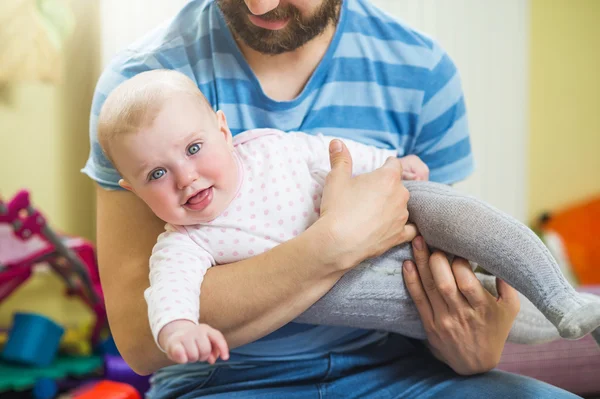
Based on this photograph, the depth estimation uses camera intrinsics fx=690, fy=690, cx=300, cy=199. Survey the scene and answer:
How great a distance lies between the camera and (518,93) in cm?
283

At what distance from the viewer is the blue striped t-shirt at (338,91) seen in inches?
47.1

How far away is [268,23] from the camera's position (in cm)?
114

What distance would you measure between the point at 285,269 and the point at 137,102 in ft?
1.05

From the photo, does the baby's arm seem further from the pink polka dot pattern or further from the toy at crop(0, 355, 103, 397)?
the toy at crop(0, 355, 103, 397)

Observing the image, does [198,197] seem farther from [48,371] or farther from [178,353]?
[48,371]

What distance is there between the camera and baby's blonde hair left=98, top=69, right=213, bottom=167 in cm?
98

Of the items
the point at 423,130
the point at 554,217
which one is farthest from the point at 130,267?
the point at 554,217

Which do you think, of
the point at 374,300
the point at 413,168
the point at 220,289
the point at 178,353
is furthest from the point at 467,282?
the point at 178,353

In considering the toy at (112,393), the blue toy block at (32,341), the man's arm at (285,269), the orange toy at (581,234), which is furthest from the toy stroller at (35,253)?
the orange toy at (581,234)

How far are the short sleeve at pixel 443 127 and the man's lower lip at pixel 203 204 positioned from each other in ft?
1.55

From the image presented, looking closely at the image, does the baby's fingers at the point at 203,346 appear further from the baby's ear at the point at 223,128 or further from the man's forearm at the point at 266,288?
the baby's ear at the point at 223,128

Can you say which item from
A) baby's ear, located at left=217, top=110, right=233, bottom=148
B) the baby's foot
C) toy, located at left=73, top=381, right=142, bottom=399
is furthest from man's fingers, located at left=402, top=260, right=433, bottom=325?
toy, located at left=73, top=381, right=142, bottom=399

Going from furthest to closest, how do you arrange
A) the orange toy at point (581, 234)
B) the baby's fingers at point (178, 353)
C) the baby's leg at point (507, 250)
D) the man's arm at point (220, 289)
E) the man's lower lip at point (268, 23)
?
the orange toy at point (581, 234) → the man's lower lip at point (268, 23) → the man's arm at point (220, 289) → the baby's leg at point (507, 250) → the baby's fingers at point (178, 353)

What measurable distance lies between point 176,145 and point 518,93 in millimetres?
2166
